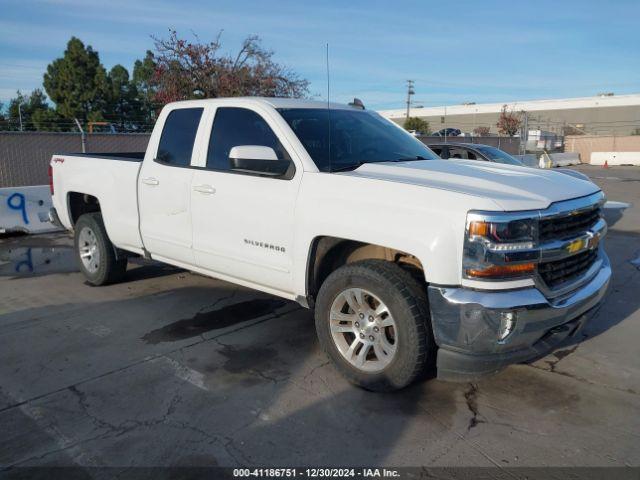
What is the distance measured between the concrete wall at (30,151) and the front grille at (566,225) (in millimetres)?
12064

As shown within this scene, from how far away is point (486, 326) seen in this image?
10.5 feet

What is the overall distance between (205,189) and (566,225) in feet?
9.28

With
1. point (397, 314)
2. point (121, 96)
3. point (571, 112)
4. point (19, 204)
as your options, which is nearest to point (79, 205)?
point (19, 204)

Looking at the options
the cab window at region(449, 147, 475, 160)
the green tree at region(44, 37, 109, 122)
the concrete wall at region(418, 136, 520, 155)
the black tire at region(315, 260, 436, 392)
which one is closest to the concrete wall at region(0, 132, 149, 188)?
the cab window at region(449, 147, 475, 160)

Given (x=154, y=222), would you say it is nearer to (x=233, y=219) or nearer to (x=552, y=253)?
(x=233, y=219)

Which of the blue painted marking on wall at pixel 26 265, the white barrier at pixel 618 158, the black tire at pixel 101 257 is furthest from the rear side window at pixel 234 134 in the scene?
the white barrier at pixel 618 158

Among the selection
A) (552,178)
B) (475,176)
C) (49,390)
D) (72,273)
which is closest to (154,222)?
(49,390)

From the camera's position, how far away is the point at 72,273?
721cm

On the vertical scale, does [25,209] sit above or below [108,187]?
below

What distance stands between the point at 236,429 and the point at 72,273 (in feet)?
15.5

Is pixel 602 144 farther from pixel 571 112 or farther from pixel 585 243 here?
pixel 585 243

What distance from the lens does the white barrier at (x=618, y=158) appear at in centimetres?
3653

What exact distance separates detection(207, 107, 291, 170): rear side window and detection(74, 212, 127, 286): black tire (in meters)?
2.06

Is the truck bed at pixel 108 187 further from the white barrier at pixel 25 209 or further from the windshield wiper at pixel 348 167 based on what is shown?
the white barrier at pixel 25 209
